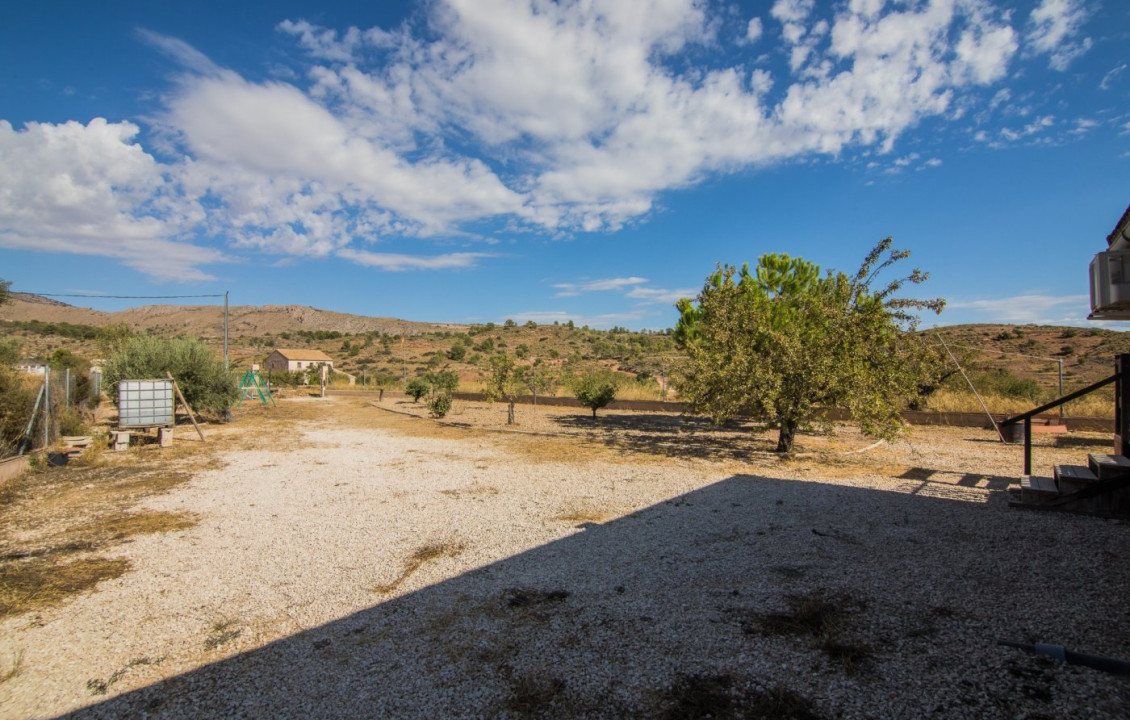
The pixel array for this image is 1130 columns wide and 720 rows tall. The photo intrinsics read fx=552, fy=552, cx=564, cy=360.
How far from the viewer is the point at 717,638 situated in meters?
3.75

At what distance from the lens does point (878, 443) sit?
12.5 meters

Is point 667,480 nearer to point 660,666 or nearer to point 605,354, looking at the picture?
point 660,666

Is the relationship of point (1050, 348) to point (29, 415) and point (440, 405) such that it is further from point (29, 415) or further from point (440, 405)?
point (29, 415)

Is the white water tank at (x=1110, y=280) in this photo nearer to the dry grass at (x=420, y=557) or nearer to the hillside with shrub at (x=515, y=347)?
the dry grass at (x=420, y=557)

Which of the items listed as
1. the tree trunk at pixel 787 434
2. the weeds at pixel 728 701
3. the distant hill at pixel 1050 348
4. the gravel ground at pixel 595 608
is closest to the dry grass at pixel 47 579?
Answer: the gravel ground at pixel 595 608

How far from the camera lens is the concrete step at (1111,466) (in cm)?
627

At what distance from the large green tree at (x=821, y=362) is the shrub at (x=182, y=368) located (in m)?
15.5

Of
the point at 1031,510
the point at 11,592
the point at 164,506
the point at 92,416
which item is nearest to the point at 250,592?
the point at 11,592

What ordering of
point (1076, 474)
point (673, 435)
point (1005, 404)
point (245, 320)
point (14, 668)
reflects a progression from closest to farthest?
1. point (14, 668)
2. point (1076, 474)
3. point (673, 435)
4. point (1005, 404)
5. point (245, 320)

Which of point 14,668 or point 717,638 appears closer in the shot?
point 14,668

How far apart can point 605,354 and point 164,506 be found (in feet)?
152

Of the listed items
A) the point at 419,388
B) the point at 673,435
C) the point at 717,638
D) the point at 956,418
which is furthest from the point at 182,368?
the point at 956,418

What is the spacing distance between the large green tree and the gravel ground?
1978 millimetres

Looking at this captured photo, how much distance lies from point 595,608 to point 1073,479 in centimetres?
629
